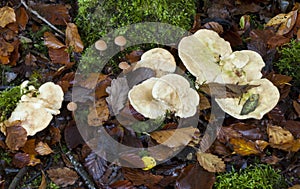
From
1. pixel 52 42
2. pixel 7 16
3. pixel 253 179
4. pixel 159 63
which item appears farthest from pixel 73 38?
pixel 253 179

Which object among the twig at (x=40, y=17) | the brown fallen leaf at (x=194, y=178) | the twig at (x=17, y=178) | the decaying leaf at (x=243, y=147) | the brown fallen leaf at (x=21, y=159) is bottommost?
the brown fallen leaf at (x=194, y=178)

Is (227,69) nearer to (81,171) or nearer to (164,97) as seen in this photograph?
(164,97)

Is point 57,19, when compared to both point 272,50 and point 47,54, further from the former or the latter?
point 272,50

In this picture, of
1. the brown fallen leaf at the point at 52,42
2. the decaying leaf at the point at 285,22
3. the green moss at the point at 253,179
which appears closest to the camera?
the green moss at the point at 253,179

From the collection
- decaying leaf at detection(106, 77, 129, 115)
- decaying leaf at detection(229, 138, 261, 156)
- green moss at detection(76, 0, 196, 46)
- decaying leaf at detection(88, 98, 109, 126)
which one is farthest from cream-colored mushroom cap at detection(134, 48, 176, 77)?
decaying leaf at detection(229, 138, 261, 156)

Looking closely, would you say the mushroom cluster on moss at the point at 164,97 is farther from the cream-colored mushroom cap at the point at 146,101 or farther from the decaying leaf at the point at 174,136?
the decaying leaf at the point at 174,136

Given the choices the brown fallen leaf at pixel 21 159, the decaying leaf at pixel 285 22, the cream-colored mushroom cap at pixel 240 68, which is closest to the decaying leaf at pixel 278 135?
the cream-colored mushroom cap at pixel 240 68

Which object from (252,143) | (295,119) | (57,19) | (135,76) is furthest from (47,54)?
(295,119)
